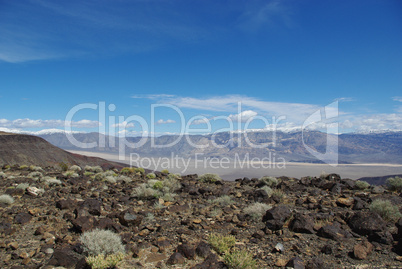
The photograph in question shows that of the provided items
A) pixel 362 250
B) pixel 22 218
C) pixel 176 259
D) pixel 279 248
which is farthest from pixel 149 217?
pixel 362 250

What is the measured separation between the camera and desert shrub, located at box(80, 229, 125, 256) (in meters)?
6.79

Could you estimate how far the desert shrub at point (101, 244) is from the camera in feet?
22.3

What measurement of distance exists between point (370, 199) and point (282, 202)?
3648mm

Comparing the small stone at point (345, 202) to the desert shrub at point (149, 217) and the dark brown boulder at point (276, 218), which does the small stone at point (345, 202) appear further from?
the desert shrub at point (149, 217)

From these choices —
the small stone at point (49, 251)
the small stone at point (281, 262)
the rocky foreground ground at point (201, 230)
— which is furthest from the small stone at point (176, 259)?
the small stone at point (49, 251)

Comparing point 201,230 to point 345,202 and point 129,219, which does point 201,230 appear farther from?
point 345,202

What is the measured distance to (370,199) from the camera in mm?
11258

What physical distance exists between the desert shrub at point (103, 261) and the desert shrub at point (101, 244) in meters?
0.25

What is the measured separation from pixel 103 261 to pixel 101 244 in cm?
74

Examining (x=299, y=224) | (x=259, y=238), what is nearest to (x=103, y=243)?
(x=259, y=238)

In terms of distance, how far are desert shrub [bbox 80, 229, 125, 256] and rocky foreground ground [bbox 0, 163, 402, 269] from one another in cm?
23

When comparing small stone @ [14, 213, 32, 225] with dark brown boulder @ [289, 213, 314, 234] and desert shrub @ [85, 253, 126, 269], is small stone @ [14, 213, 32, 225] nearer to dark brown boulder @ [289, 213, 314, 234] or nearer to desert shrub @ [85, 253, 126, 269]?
desert shrub @ [85, 253, 126, 269]

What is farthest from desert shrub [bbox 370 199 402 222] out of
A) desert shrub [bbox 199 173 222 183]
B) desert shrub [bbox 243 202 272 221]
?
desert shrub [bbox 199 173 222 183]

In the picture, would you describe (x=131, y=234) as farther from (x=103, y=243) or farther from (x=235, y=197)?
(x=235, y=197)
